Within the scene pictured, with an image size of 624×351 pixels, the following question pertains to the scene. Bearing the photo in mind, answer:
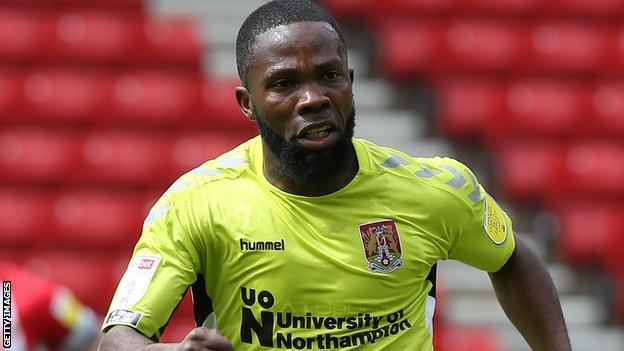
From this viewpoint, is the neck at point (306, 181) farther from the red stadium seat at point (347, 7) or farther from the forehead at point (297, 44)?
the red stadium seat at point (347, 7)

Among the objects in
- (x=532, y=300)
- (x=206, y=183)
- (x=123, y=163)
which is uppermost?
(x=206, y=183)

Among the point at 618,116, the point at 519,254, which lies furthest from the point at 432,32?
the point at 519,254

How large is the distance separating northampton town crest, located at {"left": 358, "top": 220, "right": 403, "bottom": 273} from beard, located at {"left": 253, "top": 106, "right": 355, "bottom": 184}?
0.15 metres

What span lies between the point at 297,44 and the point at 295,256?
462 millimetres

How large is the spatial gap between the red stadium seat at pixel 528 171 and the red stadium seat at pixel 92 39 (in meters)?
2.59

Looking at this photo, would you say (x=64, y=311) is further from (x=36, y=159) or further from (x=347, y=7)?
(x=347, y=7)

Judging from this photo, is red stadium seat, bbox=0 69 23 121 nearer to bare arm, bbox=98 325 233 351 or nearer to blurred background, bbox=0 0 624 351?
blurred background, bbox=0 0 624 351

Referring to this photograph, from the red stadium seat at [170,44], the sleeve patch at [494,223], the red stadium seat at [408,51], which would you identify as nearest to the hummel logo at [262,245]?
the sleeve patch at [494,223]

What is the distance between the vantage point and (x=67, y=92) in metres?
8.04

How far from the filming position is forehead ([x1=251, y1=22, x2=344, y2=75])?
8.87ft

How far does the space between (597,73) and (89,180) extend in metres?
3.79

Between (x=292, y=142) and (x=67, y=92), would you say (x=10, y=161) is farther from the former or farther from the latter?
(x=292, y=142)

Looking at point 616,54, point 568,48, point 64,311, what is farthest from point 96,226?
point 616,54

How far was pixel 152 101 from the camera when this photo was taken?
8094mm
